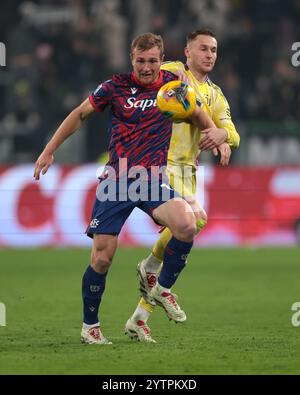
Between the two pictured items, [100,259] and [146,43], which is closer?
[146,43]

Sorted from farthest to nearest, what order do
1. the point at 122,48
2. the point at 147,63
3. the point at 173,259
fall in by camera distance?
the point at 122,48 < the point at 173,259 < the point at 147,63

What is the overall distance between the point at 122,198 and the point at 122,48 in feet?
42.8

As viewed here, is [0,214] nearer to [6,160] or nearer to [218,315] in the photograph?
[6,160]

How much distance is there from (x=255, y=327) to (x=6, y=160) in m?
10.3

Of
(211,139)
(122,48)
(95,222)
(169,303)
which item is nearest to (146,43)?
(211,139)

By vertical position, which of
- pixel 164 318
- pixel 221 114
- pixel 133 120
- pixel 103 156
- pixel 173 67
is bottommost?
pixel 164 318

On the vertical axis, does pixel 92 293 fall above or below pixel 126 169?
below

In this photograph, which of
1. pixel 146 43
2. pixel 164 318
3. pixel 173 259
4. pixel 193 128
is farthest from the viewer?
pixel 164 318

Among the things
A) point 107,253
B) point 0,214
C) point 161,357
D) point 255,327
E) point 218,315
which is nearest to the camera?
point 161,357

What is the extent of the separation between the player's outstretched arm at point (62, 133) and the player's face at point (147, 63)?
0.44 meters

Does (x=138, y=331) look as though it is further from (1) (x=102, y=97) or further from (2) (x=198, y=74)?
(2) (x=198, y=74)

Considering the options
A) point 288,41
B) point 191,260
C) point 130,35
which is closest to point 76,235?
point 191,260

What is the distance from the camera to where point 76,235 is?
1855cm

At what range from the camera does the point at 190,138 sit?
897 centimetres
